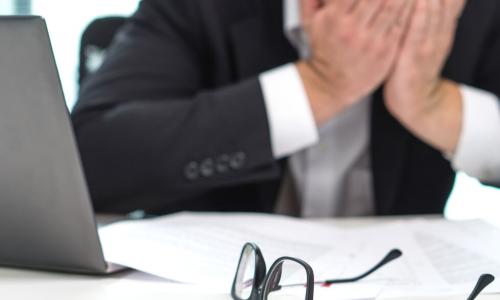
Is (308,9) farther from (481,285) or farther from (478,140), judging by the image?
(481,285)

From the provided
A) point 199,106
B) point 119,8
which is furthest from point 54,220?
point 119,8

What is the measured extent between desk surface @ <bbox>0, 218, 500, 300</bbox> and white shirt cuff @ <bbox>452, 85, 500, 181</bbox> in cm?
51

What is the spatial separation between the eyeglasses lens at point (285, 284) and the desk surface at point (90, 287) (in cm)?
4

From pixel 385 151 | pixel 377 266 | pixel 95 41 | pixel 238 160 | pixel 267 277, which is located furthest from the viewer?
pixel 95 41

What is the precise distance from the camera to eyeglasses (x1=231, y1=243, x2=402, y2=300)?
54cm

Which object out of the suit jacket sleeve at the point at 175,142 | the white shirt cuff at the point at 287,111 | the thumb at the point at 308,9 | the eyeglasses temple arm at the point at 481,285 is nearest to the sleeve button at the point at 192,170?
the suit jacket sleeve at the point at 175,142

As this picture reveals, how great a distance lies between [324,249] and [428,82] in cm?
41

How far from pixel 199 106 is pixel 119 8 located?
226 cm

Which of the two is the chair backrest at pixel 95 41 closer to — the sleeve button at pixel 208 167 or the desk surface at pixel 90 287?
the sleeve button at pixel 208 167

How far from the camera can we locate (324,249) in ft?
2.47

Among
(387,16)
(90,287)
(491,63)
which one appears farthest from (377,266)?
(491,63)

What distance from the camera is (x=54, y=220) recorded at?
1.98 feet

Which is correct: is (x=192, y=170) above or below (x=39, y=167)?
below

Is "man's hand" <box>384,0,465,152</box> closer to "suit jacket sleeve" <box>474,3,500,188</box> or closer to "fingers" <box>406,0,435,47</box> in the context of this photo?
"fingers" <box>406,0,435,47</box>
